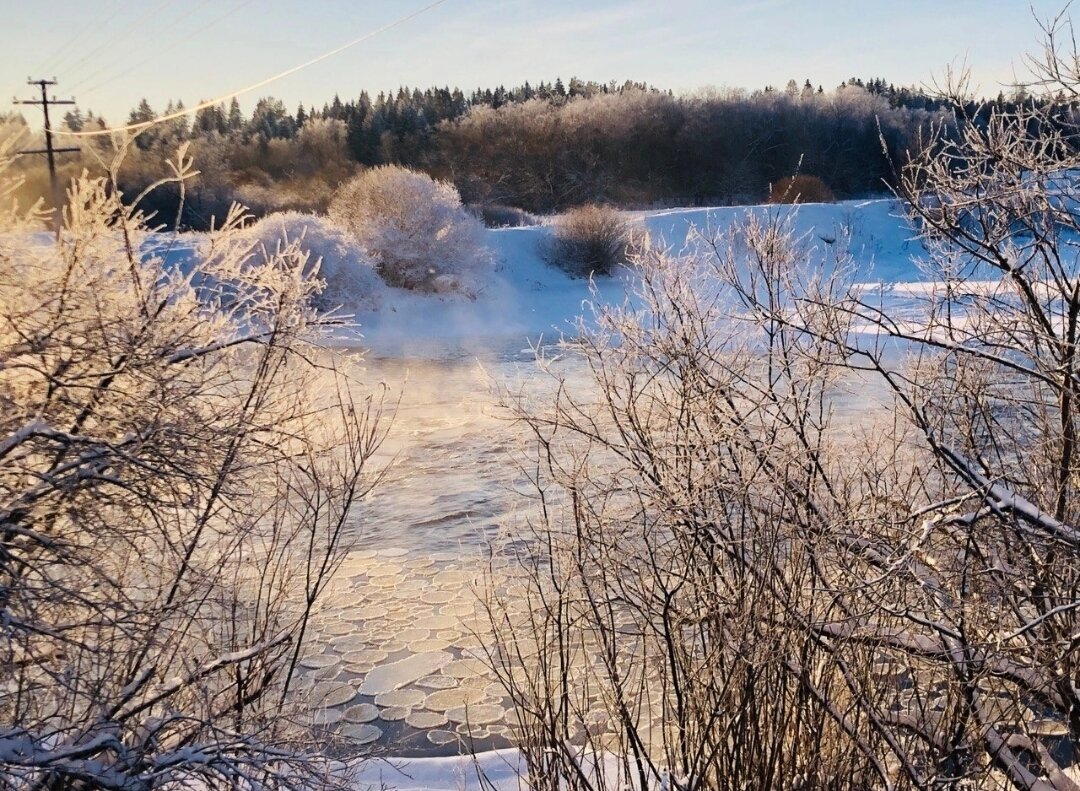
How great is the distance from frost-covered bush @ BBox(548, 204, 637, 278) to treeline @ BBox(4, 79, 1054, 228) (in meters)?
15.7

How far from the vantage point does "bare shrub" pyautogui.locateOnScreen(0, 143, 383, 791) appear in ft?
14.1

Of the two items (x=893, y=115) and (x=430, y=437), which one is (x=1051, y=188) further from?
(x=893, y=115)

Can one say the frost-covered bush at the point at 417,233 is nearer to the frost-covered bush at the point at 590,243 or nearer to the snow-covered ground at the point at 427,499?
the snow-covered ground at the point at 427,499

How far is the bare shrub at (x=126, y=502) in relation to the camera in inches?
169

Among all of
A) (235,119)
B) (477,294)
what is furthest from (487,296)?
(235,119)

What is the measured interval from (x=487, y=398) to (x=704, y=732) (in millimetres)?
11489

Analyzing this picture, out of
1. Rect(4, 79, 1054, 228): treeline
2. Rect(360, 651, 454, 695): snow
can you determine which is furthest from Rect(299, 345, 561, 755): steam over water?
Rect(4, 79, 1054, 228): treeline

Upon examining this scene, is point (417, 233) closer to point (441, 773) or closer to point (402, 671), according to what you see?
point (402, 671)

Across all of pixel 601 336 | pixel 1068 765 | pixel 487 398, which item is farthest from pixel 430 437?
pixel 1068 765

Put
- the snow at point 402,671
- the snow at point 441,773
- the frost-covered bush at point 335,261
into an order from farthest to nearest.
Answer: the frost-covered bush at point 335,261
the snow at point 402,671
the snow at point 441,773

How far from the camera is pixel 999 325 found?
16.5ft

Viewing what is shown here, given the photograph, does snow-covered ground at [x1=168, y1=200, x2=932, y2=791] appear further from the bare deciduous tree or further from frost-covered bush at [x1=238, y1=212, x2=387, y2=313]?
the bare deciduous tree

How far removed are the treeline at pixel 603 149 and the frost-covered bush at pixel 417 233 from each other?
15813 mm

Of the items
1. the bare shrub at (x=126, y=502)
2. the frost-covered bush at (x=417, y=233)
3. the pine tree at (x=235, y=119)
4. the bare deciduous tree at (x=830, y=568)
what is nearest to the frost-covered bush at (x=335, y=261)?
the frost-covered bush at (x=417, y=233)
